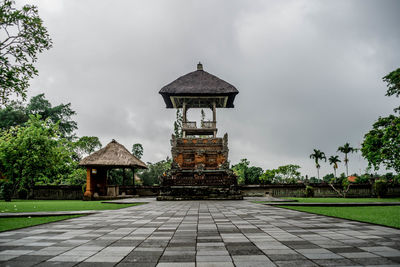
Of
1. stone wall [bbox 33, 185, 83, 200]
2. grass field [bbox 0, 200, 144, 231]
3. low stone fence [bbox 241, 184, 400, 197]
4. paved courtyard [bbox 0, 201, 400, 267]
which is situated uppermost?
paved courtyard [bbox 0, 201, 400, 267]

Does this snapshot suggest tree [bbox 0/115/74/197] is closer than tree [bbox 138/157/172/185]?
Yes

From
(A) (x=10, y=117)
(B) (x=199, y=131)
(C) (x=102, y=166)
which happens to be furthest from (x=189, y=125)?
(A) (x=10, y=117)

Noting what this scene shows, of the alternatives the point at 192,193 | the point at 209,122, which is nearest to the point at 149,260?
the point at 192,193

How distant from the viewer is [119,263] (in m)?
2.50

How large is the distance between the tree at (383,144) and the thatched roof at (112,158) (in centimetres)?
1637

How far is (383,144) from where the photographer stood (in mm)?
16031

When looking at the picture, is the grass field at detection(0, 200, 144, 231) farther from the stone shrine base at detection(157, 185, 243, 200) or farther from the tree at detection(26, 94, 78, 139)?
the tree at detection(26, 94, 78, 139)

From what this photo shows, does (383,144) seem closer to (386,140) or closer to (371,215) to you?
(386,140)

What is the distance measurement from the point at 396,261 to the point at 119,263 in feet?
8.94

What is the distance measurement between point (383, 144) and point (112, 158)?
18.6m

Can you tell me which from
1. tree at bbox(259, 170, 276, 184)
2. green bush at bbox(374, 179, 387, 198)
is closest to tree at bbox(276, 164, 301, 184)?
tree at bbox(259, 170, 276, 184)

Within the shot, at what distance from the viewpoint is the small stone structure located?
1819 cm

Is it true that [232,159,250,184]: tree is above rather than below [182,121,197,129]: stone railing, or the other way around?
below

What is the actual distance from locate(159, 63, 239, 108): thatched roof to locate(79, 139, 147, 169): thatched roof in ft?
20.7
